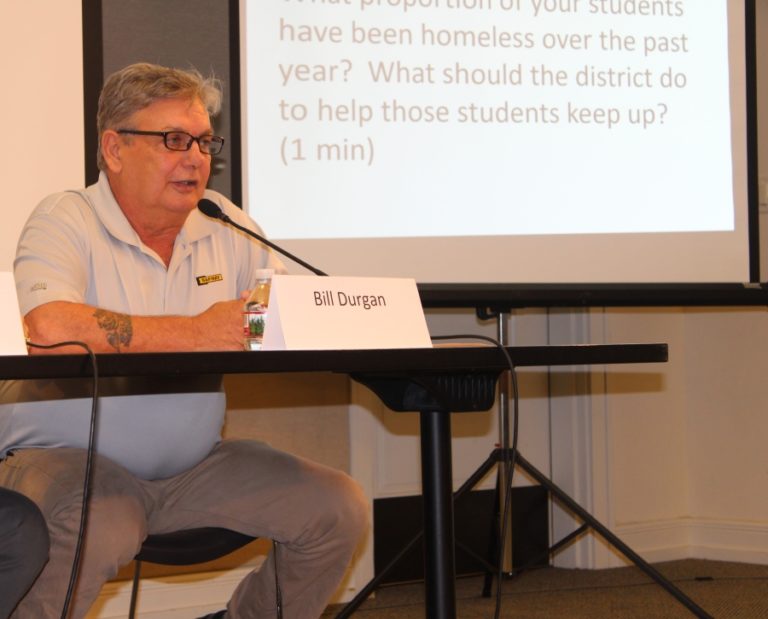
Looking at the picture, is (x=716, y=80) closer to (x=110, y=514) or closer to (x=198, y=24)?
(x=198, y=24)

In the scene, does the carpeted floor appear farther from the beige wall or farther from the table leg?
the beige wall

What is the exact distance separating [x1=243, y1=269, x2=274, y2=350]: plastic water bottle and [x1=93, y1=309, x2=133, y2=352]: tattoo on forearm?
20cm

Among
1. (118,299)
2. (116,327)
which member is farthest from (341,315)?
(118,299)

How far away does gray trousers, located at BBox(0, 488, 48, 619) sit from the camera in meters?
1.45

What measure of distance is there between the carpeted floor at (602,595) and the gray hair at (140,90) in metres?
1.50

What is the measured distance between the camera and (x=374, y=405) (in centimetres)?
313

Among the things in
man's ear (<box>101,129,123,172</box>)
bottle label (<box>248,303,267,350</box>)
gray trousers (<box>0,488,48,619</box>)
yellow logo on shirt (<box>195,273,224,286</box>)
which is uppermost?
man's ear (<box>101,129,123,172</box>)

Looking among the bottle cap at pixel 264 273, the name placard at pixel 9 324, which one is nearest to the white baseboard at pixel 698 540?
the bottle cap at pixel 264 273

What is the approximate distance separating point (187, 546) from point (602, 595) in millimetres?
1640

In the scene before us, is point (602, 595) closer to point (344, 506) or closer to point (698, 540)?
point (698, 540)

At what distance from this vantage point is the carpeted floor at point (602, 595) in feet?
9.32

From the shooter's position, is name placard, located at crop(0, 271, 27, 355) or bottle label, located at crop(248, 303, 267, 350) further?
bottle label, located at crop(248, 303, 267, 350)

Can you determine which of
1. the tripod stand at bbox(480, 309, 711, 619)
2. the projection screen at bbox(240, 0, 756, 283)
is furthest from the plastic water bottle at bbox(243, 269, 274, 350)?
the projection screen at bbox(240, 0, 756, 283)

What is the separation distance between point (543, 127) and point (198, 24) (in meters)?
0.98
